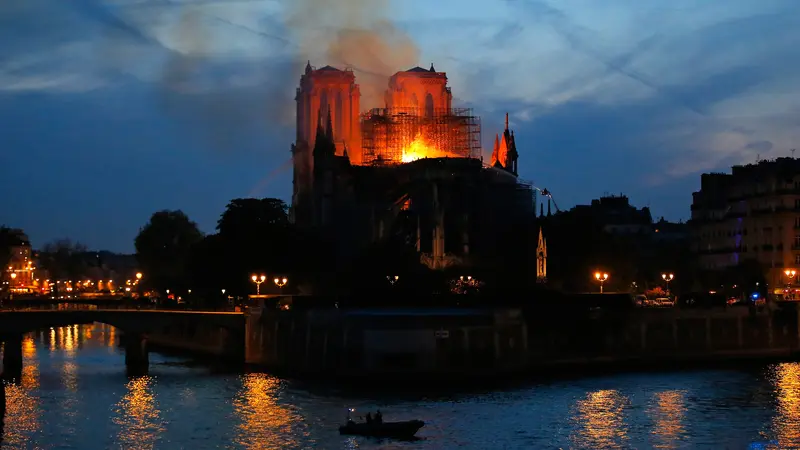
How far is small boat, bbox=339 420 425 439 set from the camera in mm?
61344

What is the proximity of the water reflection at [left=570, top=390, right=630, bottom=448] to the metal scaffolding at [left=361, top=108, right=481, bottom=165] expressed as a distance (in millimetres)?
93066

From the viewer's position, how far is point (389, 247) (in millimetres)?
128500

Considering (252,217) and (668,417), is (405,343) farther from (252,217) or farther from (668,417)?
(252,217)

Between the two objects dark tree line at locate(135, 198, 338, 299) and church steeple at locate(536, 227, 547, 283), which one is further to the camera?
church steeple at locate(536, 227, 547, 283)

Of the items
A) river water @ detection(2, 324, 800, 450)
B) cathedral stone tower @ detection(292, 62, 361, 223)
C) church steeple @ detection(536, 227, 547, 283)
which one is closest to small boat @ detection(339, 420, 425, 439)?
river water @ detection(2, 324, 800, 450)

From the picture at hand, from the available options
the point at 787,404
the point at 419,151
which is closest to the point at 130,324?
the point at 787,404

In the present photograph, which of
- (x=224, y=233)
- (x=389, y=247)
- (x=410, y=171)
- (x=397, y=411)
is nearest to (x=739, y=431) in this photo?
(x=397, y=411)

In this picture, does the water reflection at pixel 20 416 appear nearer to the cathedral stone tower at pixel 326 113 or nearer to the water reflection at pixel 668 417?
the water reflection at pixel 668 417

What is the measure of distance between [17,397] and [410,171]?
8194 cm

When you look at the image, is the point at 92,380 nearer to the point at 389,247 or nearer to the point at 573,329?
the point at 573,329

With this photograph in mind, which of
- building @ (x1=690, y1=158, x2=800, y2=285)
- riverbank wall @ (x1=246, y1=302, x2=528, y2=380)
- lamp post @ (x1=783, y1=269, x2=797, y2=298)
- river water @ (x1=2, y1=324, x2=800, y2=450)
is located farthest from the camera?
building @ (x1=690, y1=158, x2=800, y2=285)

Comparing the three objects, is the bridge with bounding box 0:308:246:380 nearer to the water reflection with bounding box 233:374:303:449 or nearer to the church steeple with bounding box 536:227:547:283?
the water reflection with bounding box 233:374:303:449

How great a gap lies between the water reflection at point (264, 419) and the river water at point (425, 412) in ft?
0.27

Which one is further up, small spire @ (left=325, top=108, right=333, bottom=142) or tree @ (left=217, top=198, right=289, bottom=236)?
small spire @ (left=325, top=108, right=333, bottom=142)
